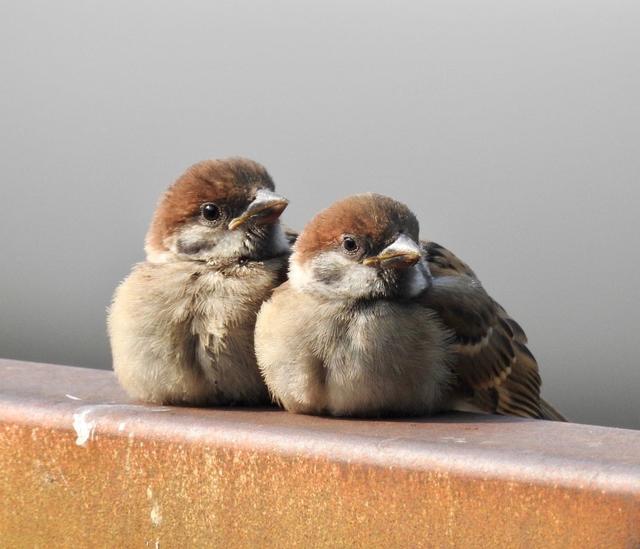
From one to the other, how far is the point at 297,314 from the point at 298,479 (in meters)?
0.58

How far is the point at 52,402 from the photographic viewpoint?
2.81 meters

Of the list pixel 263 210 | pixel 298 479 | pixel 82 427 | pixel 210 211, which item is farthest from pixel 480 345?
pixel 82 427

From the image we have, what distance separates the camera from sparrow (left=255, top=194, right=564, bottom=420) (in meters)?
2.89

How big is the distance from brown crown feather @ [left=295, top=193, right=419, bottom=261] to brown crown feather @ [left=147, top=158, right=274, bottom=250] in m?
0.19

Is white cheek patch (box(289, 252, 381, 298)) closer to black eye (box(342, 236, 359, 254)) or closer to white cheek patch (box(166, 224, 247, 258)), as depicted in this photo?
black eye (box(342, 236, 359, 254))

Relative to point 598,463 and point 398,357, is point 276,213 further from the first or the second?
point 598,463

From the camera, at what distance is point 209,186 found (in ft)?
10.4

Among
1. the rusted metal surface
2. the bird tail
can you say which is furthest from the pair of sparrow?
the bird tail

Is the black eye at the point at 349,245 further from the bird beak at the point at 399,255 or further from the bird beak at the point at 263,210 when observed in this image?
the bird beak at the point at 263,210

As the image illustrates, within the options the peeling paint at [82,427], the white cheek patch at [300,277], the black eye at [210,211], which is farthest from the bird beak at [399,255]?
the peeling paint at [82,427]

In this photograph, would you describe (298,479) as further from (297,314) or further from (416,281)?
(416,281)

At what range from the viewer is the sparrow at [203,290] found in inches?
119

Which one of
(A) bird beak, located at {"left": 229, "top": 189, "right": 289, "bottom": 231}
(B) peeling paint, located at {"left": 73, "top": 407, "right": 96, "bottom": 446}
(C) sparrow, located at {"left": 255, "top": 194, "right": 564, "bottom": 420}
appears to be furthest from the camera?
(A) bird beak, located at {"left": 229, "top": 189, "right": 289, "bottom": 231}

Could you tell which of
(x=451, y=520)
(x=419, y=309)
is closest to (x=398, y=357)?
(x=419, y=309)
